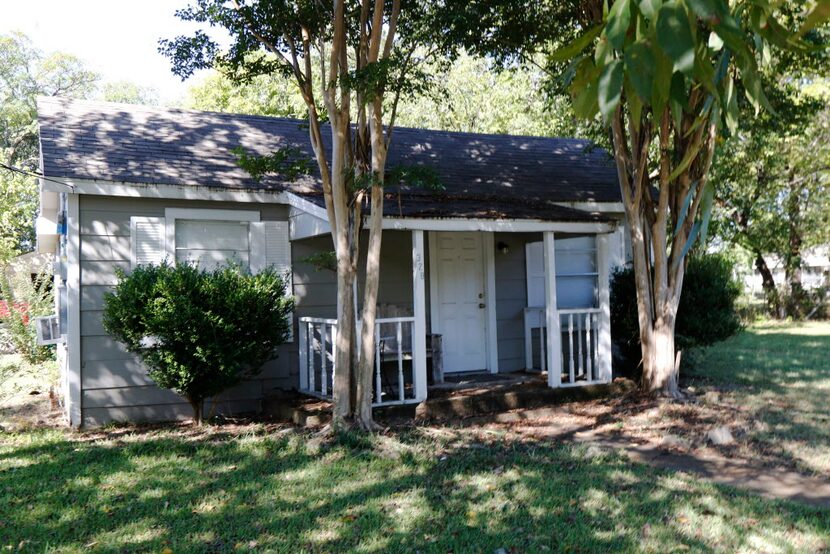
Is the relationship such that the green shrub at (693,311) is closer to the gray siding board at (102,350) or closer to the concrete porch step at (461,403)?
the concrete porch step at (461,403)

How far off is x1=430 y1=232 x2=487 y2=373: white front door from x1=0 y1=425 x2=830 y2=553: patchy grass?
297cm

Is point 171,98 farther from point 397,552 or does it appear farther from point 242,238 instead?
point 397,552

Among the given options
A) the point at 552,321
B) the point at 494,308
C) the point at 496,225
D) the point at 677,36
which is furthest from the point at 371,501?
the point at 494,308

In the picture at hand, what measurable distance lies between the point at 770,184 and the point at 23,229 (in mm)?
23289

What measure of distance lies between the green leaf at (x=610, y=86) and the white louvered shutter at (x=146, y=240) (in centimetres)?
632

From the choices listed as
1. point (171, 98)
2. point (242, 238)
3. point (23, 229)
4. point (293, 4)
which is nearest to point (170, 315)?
point (242, 238)

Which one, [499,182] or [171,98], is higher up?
[171,98]

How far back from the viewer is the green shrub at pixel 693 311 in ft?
30.5

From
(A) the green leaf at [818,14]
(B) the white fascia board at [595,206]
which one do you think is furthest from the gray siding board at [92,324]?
(A) the green leaf at [818,14]

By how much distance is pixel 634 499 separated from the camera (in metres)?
4.74

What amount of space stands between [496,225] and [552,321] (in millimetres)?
1378

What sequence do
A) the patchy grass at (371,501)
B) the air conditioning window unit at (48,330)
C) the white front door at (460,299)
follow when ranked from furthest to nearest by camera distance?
the white front door at (460,299) → the air conditioning window unit at (48,330) → the patchy grass at (371,501)

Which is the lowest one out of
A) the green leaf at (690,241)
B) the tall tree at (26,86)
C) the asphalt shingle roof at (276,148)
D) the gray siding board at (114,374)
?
the gray siding board at (114,374)

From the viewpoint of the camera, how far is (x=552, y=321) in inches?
326
